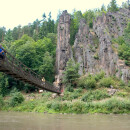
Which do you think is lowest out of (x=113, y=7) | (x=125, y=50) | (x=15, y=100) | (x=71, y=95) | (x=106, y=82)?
(x=15, y=100)

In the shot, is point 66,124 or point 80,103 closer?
point 66,124

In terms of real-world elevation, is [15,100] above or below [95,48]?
below

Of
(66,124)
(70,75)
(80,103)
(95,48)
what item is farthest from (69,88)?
(66,124)

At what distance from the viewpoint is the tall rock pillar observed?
35562mm

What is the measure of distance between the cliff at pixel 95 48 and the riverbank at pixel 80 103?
5705mm

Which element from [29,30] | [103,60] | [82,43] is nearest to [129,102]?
[103,60]

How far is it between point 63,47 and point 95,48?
724 centimetres

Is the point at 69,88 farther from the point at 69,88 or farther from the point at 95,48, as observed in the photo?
the point at 95,48

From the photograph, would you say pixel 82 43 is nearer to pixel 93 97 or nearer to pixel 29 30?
pixel 93 97

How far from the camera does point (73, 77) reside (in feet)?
102

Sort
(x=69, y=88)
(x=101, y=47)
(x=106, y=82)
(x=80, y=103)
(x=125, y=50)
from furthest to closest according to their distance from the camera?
(x=101, y=47) → (x=125, y=50) → (x=69, y=88) → (x=106, y=82) → (x=80, y=103)

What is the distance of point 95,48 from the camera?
3891 cm

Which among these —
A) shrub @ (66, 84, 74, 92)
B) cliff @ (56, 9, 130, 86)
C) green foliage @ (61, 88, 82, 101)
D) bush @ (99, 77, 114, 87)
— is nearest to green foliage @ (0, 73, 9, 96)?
cliff @ (56, 9, 130, 86)

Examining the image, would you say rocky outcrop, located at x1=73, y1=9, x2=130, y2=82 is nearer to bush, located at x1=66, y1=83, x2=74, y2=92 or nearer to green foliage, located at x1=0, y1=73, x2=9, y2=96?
bush, located at x1=66, y1=83, x2=74, y2=92
